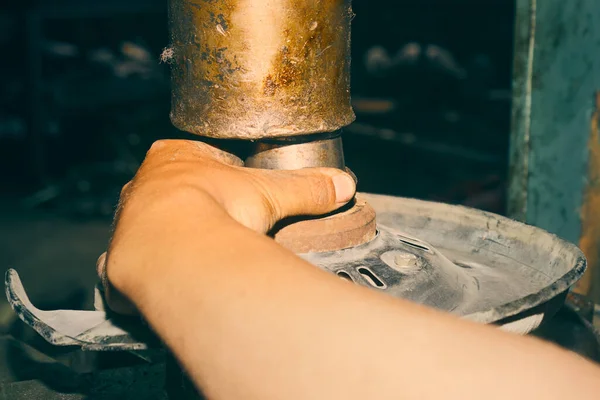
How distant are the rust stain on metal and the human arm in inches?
63.0

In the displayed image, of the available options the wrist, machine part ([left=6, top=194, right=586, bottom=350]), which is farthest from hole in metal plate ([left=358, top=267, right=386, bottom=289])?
the wrist

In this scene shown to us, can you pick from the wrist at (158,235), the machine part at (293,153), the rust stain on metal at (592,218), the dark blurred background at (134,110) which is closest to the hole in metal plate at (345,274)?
the machine part at (293,153)

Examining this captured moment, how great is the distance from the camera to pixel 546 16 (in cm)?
212

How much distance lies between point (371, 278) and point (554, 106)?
1284mm

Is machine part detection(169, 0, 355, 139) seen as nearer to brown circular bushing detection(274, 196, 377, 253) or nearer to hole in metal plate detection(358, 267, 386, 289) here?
brown circular bushing detection(274, 196, 377, 253)

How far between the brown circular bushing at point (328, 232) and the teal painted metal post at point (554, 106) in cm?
117

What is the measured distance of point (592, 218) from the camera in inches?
85.9

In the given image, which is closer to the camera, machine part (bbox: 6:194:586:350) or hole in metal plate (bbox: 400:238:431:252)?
machine part (bbox: 6:194:586:350)

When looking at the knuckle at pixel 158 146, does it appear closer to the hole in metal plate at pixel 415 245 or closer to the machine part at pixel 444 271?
the machine part at pixel 444 271

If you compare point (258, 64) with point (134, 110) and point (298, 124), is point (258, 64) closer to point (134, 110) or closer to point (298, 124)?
point (298, 124)

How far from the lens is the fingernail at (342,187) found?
1.20 metres

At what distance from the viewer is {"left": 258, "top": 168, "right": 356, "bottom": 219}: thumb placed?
1098 mm

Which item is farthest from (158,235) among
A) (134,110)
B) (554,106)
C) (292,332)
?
(134,110)

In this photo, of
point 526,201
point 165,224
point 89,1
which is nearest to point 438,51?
point 89,1
